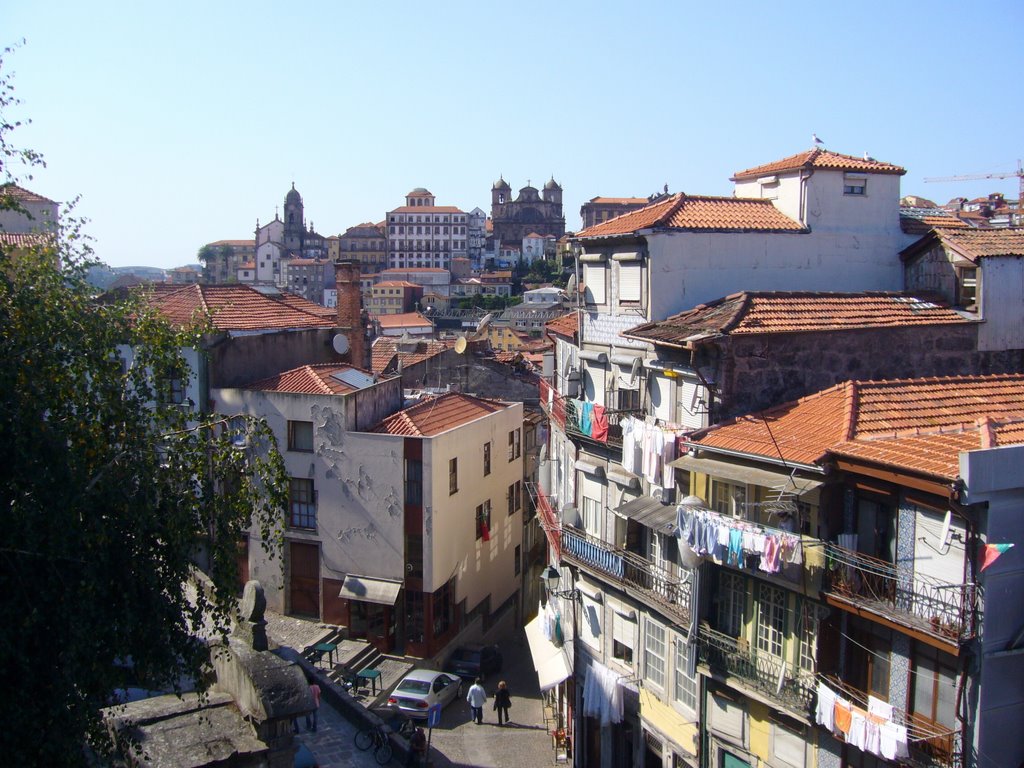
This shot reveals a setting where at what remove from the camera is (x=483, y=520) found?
107 feet

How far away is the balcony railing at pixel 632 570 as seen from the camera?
764 inches

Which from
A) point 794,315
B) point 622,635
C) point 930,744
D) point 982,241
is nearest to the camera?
point 930,744

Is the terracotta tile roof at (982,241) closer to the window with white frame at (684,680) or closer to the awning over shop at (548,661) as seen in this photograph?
the window with white frame at (684,680)

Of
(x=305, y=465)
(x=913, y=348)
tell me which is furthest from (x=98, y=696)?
(x=305, y=465)

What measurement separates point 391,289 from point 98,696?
135 metres

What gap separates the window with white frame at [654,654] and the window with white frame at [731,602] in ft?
9.34

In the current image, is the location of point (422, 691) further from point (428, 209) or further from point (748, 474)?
point (428, 209)

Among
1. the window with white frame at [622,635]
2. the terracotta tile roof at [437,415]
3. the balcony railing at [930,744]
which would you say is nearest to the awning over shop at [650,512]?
the window with white frame at [622,635]

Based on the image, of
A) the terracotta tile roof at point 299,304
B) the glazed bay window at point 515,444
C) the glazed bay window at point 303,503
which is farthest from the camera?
the terracotta tile roof at point 299,304

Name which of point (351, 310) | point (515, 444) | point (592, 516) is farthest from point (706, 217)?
point (351, 310)

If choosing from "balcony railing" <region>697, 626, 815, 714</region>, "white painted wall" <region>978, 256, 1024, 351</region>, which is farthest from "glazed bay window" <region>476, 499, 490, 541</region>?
"white painted wall" <region>978, 256, 1024, 351</region>

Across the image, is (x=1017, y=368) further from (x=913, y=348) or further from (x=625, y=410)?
(x=625, y=410)

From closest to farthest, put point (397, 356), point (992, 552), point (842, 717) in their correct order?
point (992, 552)
point (842, 717)
point (397, 356)

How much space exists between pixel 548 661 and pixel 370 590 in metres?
6.19
